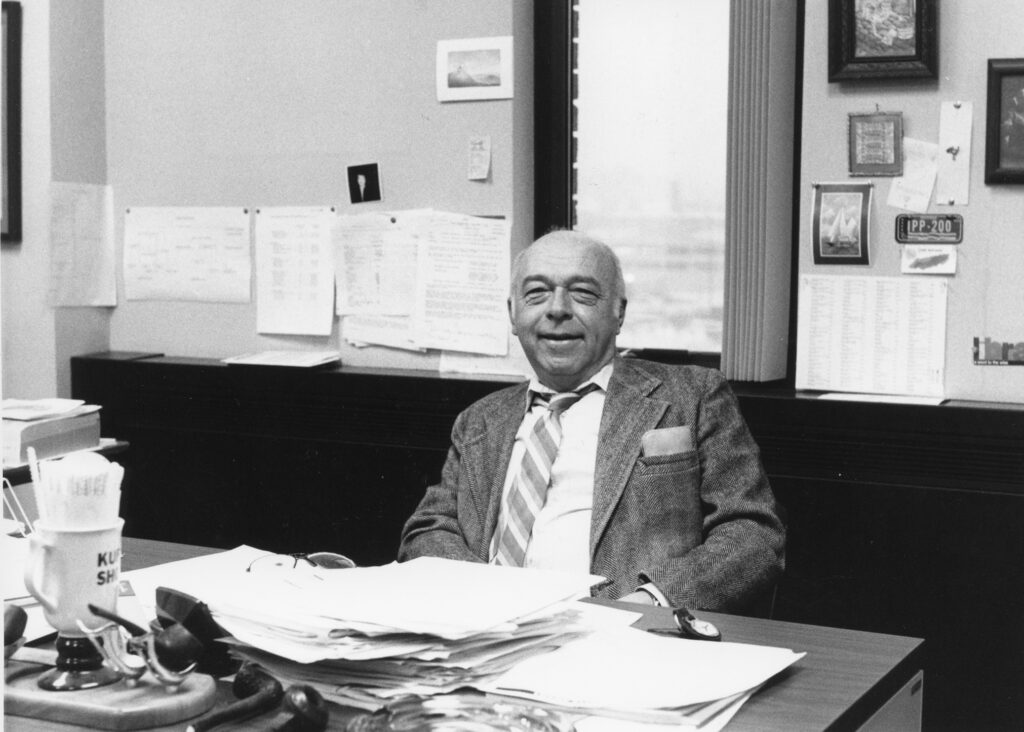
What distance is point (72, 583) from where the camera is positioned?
125 centimetres

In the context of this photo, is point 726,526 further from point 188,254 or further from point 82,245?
point 82,245

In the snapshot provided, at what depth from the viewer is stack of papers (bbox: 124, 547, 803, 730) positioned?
1.25 meters

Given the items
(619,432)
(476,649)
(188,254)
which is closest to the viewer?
(476,649)

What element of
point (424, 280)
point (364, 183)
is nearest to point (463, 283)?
point (424, 280)

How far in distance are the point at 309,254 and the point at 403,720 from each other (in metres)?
2.49

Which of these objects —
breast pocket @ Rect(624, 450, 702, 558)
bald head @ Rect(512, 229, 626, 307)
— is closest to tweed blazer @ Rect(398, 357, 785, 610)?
breast pocket @ Rect(624, 450, 702, 558)

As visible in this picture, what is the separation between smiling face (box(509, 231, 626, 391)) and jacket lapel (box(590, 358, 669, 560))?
0.08 m

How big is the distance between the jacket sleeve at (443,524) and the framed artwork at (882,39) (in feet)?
3.93

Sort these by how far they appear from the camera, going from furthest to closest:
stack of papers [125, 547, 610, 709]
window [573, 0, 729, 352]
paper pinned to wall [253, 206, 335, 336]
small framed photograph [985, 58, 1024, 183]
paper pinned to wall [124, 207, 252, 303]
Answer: paper pinned to wall [124, 207, 252, 303], paper pinned to wall [253, 206, 335, 336], window [573, 0, 729, 352], small framed photograph [985, 58, 1024, 183], stack of papers [125, 547, 610, 709]

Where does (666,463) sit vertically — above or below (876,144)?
below

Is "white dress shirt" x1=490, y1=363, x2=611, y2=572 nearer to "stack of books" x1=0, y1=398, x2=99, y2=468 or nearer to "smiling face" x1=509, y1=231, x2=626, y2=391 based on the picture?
Answer: "smiling face" x1=509, y1=231, x2=626, y2=391

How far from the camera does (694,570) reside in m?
2.04

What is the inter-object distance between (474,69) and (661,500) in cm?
149

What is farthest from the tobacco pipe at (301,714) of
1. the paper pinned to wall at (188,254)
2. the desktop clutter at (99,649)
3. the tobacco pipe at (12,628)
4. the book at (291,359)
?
the paper pinned to wall at (188,254)
